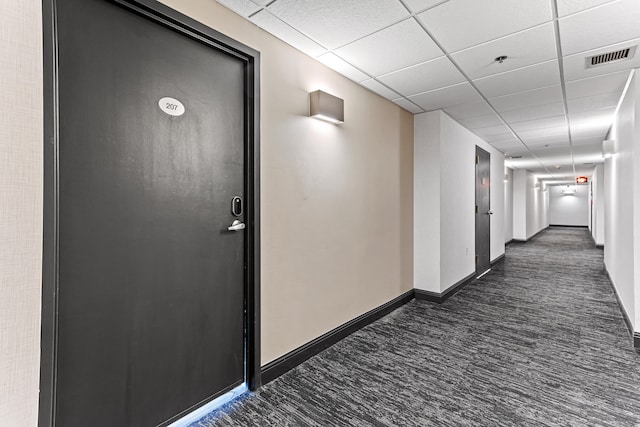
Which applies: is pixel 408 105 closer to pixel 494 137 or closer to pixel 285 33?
pixel 285 33

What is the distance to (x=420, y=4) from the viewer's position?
182 centimetres

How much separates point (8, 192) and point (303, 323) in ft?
6.19

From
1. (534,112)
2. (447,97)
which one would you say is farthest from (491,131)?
(447,97)

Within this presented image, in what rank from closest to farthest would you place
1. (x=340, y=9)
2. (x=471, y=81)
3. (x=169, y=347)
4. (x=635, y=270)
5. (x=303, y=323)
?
(x=169, y=347) → (x=340, y=9) → (x=303, y=323) → (x=635, y=270) → (x=471, y=81)

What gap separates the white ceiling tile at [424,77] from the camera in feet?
8.64

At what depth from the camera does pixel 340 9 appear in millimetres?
1881

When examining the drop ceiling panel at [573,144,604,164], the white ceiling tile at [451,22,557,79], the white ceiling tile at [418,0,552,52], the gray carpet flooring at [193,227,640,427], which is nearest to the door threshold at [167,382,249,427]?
the gray carpet flooring at [193,227,640,427]

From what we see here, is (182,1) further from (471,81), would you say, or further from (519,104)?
(519,104)

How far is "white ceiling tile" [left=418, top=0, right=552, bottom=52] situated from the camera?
1826 mm

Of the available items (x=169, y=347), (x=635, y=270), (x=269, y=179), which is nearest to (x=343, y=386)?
(x=169, y=347)

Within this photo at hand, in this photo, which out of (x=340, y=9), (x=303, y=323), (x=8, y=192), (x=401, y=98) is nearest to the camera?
(x=8, y=192)

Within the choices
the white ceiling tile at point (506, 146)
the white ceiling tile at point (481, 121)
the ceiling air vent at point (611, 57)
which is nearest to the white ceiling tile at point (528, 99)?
the white ceiling tile at point (481, 121)

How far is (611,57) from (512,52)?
857 mm

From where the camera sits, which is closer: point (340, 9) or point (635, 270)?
point (340, 9)
